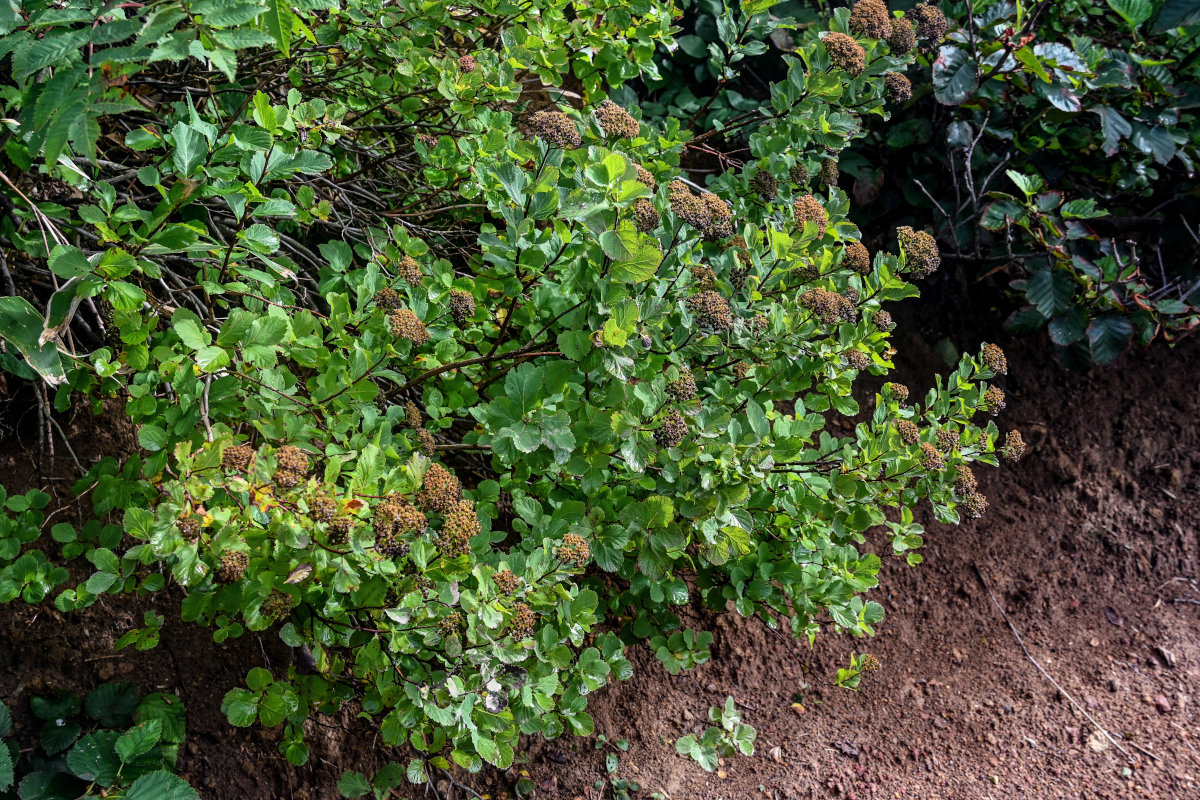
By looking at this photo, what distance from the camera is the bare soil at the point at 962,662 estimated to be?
1902 mm

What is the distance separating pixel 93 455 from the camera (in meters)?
1.95

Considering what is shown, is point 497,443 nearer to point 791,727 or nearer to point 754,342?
point 754,342

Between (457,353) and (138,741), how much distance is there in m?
0.98

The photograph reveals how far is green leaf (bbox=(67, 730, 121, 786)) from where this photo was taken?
1.63m

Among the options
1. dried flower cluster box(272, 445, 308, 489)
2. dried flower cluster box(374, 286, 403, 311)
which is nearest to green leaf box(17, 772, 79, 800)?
dried flower cluster box(272, 445, 308, 489)

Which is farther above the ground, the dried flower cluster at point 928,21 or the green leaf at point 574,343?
the dried flower cluster at point 928,21

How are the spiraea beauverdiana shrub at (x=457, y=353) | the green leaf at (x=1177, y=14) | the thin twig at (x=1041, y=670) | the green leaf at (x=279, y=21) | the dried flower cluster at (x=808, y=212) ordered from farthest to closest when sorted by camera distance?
the green leaf at (x=1177, y=14) → the thin twig at (x=1041, y=670) → the dried flower cluster at (x=808, y=212) → the spiraea beauverdiana shrub at (x=457, y=353) → the green leaf at (x=279, y=21)

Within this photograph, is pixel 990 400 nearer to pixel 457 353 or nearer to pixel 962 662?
pixel 457 353

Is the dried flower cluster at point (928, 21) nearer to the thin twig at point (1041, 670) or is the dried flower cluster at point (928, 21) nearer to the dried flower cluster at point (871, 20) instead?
the dried flower cluster at point (871, 20)

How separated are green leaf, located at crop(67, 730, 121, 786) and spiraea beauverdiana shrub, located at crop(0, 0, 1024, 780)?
36cm

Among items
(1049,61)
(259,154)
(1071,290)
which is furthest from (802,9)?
(259,154)

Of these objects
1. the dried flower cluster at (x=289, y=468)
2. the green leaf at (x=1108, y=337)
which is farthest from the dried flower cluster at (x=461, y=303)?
the green leaf at (x=1108, y=337)

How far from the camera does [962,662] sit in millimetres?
2670

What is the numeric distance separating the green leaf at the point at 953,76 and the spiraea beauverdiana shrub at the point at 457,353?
0.98m
